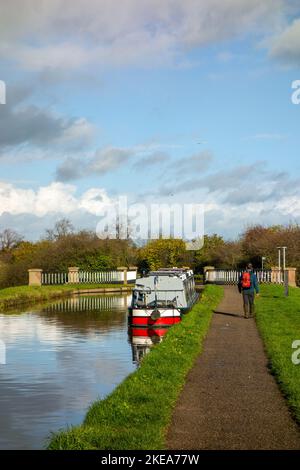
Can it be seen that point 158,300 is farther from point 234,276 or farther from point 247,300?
point 234,276

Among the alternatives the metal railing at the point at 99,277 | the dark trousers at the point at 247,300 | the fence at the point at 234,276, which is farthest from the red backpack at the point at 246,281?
the metal railing at the point at 99,277

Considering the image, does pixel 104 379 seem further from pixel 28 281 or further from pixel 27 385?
pixel 28 281

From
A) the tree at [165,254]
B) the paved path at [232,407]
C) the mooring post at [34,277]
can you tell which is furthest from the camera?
the tree at [165,254]

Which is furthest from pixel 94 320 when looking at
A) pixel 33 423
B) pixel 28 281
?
pixel 28 281

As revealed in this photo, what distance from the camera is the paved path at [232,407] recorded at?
7.86m

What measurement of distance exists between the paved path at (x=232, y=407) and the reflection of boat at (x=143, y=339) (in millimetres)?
3378

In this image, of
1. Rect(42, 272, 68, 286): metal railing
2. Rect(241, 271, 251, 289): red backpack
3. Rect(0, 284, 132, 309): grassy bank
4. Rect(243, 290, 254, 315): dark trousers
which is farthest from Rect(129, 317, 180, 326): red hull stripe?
Rect(42, 272, 68, 286): metal railing

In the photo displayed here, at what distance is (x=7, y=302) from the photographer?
3419cm

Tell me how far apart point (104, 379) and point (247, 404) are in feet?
16.4

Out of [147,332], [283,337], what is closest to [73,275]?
[147,332]

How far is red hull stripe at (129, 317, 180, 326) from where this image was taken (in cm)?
2333

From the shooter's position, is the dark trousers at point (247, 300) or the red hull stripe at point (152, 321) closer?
the dark trousers at point (247, 300)

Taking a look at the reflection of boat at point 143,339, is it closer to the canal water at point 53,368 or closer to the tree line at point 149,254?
the canal water at point 53,368

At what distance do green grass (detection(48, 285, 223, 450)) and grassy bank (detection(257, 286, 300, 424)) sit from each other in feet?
5.32
